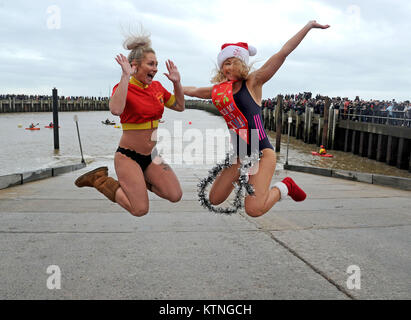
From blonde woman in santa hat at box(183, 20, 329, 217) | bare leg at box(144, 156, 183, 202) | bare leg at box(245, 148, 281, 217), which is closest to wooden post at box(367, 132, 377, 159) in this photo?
blonde woman in santa hat at box(183, 20, 329, 217)

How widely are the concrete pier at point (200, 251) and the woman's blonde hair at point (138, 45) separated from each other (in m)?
2.92

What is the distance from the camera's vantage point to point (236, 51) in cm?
278

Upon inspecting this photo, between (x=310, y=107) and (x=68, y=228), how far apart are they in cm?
2773

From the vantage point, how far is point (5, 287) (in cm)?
562

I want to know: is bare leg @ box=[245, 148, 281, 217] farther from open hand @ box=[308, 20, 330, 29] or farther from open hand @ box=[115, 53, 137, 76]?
open hand @ box=[115, 53, 137, 76]

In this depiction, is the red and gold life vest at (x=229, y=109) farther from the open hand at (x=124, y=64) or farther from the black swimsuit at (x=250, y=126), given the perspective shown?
the open hand at (x=124, y=64)

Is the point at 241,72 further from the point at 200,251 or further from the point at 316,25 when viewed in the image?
the point at 200,251

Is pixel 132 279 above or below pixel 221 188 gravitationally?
below

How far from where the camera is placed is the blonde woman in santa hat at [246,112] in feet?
9.05

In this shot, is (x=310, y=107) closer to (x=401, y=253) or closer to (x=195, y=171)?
(x=195, y=171)

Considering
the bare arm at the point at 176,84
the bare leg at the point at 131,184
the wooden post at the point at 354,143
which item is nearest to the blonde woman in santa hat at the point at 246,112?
the bare arm at the point at 176,84

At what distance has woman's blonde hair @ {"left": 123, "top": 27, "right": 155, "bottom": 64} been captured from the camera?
255 centimetres

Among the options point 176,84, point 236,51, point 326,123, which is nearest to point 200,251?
point 176,84
